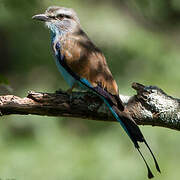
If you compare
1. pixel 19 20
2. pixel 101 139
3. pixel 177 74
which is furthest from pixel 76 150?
pixel 19 20

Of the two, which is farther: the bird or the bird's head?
the bird's head

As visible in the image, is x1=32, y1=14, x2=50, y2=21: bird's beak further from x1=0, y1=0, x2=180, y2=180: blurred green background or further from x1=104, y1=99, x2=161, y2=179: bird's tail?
x1=104, y1=99, x2=161, y2=179: bird's tail

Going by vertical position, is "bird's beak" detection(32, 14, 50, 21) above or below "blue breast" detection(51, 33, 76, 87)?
above

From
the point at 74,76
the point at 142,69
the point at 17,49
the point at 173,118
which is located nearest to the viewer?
the point at 173,118

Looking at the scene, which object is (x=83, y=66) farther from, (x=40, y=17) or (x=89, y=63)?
(x=40, y=17)

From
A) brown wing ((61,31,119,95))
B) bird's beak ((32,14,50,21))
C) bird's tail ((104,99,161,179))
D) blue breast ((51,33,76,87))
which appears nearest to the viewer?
bird's tail ((104,99,161,179))

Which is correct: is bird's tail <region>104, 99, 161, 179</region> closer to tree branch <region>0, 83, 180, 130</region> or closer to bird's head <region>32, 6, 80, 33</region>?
tree branch <region>0, 83, 180, 130</region>

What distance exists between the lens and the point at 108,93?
5.25 meters

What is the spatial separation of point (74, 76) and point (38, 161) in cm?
148

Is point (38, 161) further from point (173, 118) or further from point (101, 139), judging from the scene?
point (173, 118)

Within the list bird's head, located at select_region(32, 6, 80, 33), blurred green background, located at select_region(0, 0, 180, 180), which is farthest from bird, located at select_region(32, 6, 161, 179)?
blurred green background, located at select_region(0, 0, 180, 180)

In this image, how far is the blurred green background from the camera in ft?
20.8

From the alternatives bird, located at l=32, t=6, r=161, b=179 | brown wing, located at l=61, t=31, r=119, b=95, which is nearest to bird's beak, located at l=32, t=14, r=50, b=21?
bird, located at l=32, t=6, r=161, b=179

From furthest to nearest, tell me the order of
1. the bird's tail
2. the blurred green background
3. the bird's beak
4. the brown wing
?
the bird's beak, the blurred green background, the brown wing, the bird's tail
